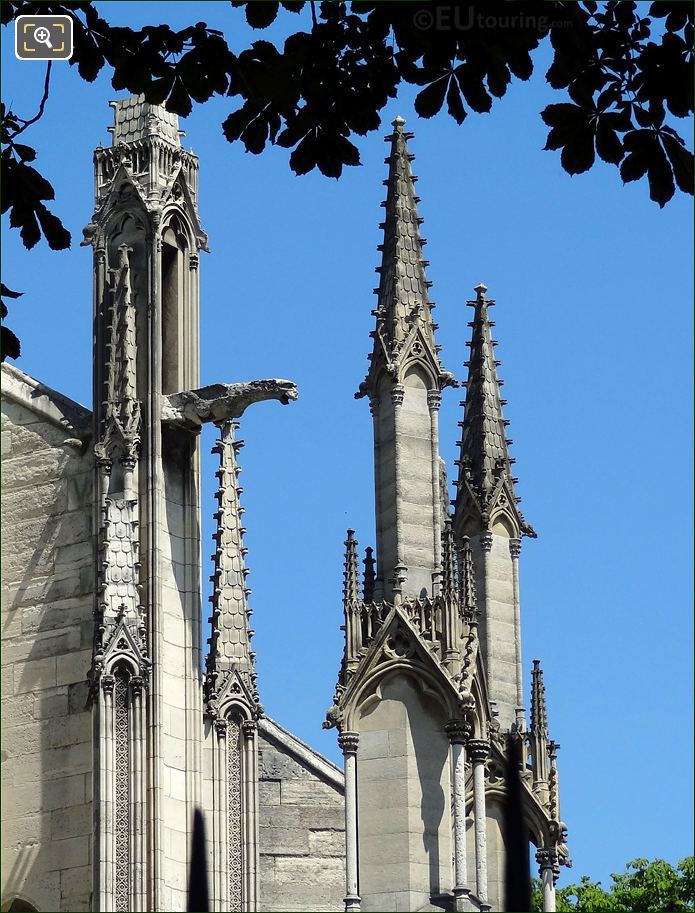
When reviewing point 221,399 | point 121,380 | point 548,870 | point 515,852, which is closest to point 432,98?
point 515,852

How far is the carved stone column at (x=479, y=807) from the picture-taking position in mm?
21688

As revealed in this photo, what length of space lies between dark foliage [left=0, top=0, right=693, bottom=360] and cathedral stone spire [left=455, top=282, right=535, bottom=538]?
1282 centimetres

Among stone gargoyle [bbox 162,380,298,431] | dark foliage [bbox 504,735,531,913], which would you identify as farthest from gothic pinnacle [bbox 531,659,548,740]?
dark foliage [bbox 504,735,531,913]

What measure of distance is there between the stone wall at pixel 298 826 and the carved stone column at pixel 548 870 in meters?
2.32

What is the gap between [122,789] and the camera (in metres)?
20.8

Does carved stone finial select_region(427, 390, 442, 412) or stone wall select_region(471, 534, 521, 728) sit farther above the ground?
carved stone finial select_region(427, 390, 442, 412)

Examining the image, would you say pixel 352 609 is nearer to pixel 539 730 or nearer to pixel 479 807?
pixel 479 807

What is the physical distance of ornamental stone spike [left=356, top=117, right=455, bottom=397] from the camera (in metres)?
23.3

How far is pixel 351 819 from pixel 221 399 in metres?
3.79

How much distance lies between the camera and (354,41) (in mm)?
14008

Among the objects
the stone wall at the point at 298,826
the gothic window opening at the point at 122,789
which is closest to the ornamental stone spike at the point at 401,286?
the gothic window opening at the point at 122,789

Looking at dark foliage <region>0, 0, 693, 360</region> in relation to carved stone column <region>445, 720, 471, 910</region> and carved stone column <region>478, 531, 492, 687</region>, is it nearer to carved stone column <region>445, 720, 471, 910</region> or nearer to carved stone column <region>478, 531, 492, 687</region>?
carved stone column <region>445, 720, 471, 910</region>

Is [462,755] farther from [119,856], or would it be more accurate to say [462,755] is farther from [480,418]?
[480,418]

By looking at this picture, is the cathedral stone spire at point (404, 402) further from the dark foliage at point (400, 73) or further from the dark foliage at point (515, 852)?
the dark foliage at point (515, 852)
